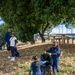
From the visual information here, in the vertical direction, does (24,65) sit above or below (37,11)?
below

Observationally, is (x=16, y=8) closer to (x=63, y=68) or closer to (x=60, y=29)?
(x=63, y=68)

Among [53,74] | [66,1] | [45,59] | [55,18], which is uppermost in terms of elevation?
[66,1]

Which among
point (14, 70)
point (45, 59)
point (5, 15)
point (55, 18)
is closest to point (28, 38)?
point (5, 15)

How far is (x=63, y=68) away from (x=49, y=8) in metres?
3.99

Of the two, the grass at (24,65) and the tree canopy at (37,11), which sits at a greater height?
the tree canopy at (37,11)

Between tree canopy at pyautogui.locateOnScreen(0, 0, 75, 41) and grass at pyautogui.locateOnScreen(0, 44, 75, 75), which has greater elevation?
tree canopy at pyautogui.locateOnScreen(0, 0, 75, 41)

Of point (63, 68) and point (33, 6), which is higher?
point (33, 6)

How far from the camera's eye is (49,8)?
13320 mm

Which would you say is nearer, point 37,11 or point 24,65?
point 24,65

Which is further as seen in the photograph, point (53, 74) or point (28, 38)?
point (28, 38)

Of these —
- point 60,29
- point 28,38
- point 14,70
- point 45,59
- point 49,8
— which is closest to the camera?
point 45,59

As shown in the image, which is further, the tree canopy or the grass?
the tree canopy

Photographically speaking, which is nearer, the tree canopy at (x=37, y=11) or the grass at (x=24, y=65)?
the grass at (x=24, y=65)

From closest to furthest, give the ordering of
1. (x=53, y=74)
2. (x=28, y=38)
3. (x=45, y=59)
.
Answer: (x=45, y=59) → (x=53, y=74) → (x=28, y=38)
